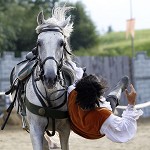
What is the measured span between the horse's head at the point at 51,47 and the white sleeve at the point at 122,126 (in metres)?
0.64

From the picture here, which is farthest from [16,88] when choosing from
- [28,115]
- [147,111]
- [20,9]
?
[20,9]

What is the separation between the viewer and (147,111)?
16797 mm

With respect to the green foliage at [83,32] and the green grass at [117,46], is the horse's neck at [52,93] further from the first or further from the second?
the green foliage at [83,32]

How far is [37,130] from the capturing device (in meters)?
5.15

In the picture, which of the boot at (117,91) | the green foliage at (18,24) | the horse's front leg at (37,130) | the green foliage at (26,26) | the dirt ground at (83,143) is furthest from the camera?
the green foliage at (26,26)

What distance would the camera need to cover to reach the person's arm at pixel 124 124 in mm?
4805

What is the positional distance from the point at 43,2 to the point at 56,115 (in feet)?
115

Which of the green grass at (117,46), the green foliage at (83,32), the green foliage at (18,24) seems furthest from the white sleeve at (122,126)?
the green foliage at (83,32)

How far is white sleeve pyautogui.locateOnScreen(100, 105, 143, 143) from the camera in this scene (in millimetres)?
4801

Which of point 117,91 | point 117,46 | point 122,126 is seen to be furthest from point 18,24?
point 122,126

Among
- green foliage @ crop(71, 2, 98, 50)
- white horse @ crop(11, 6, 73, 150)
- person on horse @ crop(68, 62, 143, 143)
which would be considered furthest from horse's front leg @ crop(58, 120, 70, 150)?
green foliage @ crop(71, 2, 98, 50)

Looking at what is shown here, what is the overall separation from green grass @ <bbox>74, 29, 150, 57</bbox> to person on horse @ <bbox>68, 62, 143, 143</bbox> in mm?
31956

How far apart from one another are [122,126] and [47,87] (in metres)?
0.77

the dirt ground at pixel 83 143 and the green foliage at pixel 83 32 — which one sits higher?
the green foliage at pixel 83 32
